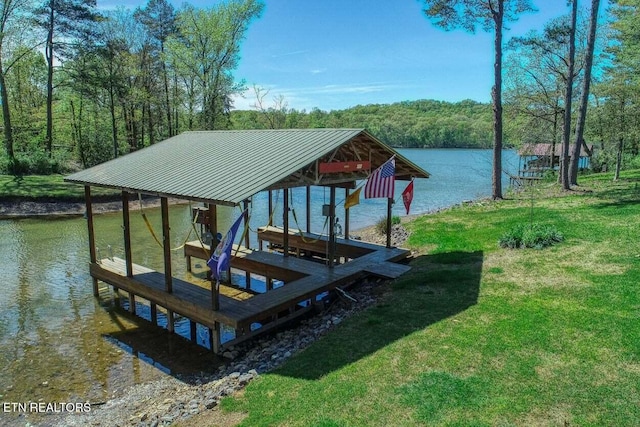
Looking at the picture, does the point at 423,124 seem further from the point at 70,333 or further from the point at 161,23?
the point at 70,333

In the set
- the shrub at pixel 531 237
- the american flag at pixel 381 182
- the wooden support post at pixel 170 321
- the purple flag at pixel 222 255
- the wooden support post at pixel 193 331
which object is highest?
the american flag at pixel 381 182

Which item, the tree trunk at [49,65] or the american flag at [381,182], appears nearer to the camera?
the american flag at [381,182]

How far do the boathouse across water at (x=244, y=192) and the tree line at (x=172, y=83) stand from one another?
12.0 metres

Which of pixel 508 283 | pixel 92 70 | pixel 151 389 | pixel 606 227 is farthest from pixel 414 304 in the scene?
pixel 92 70

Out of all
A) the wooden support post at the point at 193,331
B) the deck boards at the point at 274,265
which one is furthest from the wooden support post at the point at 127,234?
the wooden support post at the point at 193,331

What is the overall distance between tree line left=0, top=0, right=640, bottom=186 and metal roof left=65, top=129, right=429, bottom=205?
11.9m

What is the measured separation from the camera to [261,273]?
1190 centimetres

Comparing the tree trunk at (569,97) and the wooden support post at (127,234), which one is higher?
the tree trunk at (569,97)

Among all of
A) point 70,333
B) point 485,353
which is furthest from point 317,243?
point 485,353

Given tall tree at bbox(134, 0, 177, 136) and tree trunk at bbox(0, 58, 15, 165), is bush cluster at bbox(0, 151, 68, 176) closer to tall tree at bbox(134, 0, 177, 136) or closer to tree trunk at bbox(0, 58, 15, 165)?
tree trunk at bbox(0, 58, 15, 165)

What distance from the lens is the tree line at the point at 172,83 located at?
2269cm

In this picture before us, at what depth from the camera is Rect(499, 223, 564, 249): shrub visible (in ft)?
38.2

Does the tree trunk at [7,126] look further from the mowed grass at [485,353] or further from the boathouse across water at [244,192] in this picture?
the mowed grass at [485,353]

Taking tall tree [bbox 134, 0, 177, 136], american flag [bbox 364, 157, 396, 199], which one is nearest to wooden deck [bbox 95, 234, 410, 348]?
american flag [bbox 364, 157, 396, 199]
